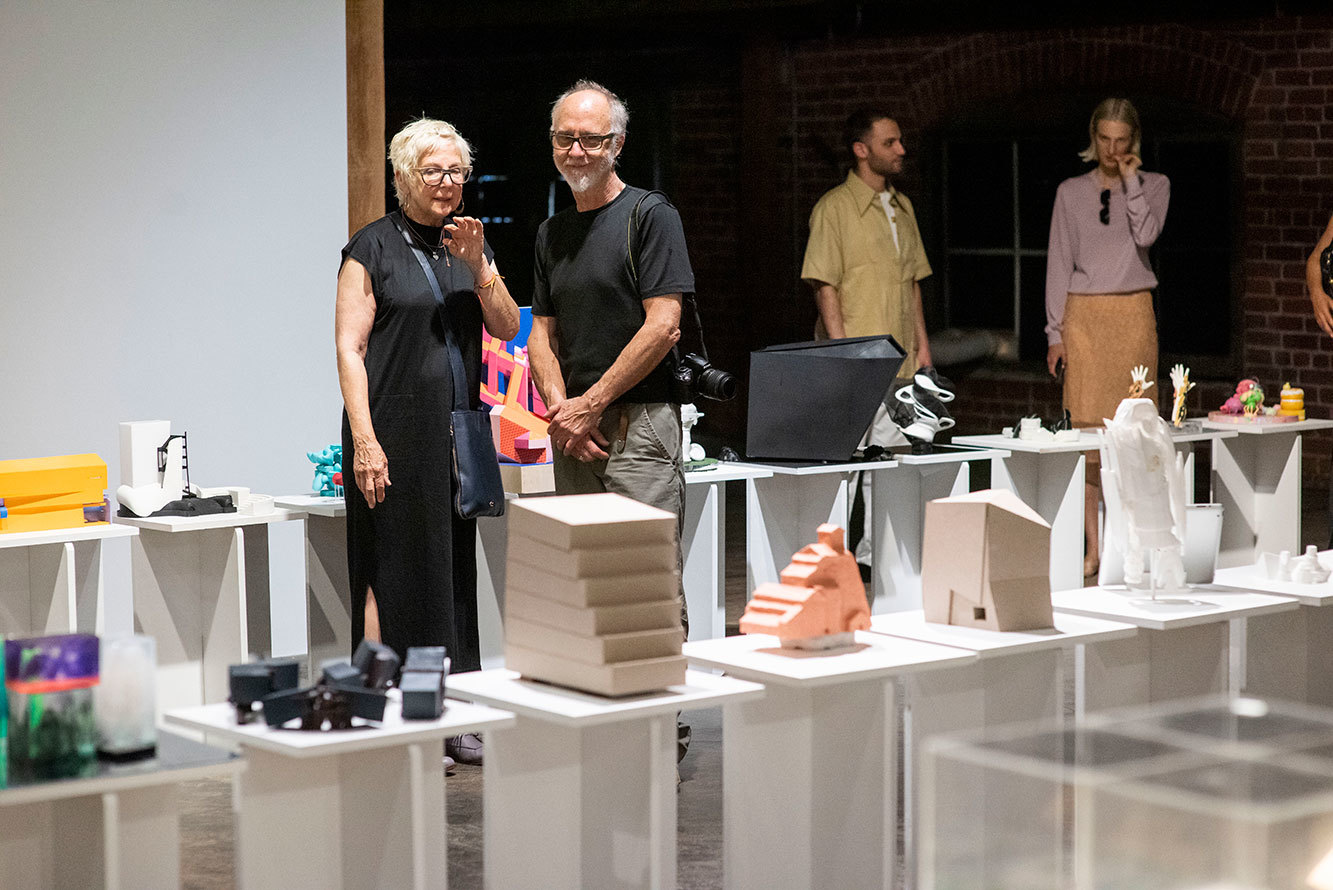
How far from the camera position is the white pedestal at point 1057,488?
21.5 feet

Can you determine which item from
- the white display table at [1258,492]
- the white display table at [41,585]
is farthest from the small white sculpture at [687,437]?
the white display table at [1258,492]

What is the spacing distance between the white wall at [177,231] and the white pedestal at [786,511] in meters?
1.43

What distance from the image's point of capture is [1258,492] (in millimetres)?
7254

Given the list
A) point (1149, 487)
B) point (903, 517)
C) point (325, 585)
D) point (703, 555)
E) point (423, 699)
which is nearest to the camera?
point (423, 699)

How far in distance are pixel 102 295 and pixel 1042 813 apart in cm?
409

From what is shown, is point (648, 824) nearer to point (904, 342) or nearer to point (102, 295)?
point (102, 295)

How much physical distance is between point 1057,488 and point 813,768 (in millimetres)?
3598

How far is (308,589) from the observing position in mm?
5051

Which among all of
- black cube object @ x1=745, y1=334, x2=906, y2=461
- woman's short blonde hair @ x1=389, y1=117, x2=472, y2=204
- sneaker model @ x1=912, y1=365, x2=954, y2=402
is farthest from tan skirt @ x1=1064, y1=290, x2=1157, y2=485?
woman's short blonde hair @ x1=389, y1=117, x2=472, y2=204

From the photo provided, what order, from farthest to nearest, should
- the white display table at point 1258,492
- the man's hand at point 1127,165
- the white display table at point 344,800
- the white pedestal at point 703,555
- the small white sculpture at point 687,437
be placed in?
the white display table at point 1258,492, the man's hand at point 1127,165, the white pedestal at point 703,555, the small white sculpture at point 687,437, the white display table at point 344,800

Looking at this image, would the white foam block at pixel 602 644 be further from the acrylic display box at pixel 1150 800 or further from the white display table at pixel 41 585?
the white display table at pixel 41 585

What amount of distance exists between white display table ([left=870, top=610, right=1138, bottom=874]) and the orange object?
222 cm

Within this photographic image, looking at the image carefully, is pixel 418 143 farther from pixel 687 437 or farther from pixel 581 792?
pixel 687 437

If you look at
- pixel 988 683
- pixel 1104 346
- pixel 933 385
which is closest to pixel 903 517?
pixel 933 385
